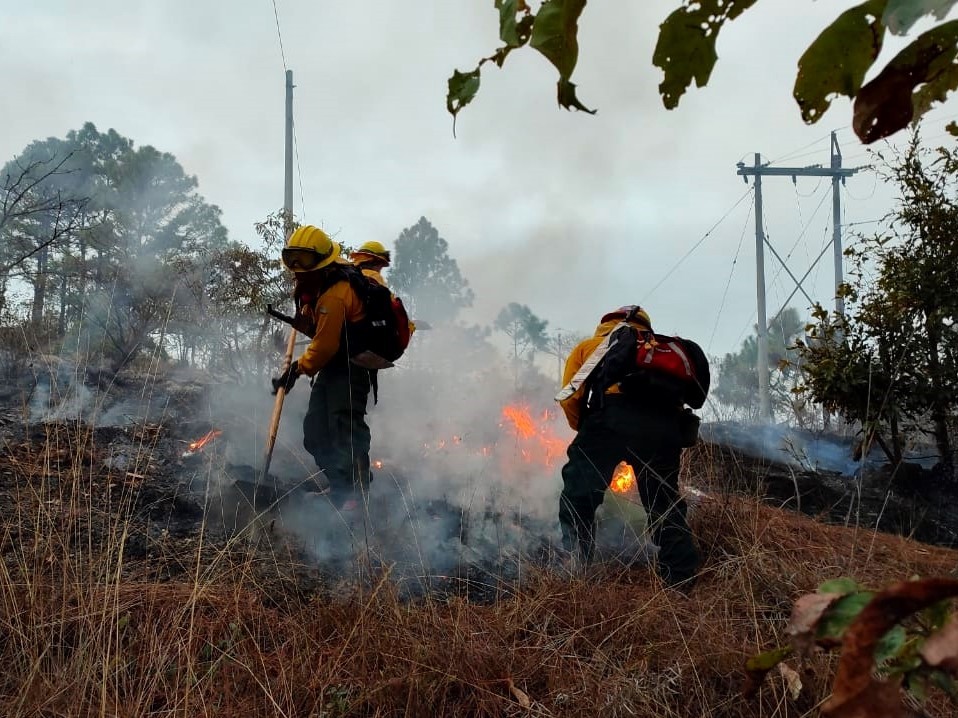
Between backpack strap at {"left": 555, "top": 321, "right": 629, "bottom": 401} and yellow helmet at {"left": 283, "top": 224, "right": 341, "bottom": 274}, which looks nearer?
backpack strap at {"left": 555, "top": 321, "right": 629, "bottom": 401}

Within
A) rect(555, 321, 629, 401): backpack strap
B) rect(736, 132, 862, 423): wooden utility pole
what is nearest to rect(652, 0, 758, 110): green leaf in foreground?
rect(555, 321, 629, 401): backpack strap

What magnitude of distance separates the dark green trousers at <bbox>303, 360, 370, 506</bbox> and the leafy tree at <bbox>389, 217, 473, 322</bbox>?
78.2ft

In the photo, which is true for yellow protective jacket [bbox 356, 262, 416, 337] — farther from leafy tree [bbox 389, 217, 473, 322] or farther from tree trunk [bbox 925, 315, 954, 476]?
leafy tree [bbox 389, 217, 473, 322]

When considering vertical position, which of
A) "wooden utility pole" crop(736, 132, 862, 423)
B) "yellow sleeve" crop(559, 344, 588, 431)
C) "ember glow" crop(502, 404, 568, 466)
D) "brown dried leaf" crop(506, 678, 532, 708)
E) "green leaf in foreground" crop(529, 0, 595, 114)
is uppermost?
"wooden utility pole" crop(736, 132, 862, 423)

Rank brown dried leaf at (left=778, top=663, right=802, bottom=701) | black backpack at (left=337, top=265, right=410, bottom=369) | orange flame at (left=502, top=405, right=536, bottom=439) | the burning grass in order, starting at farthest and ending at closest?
orange flame at (left=502, top=405, right=536, bottom=439) → black backpack at (left=337, top=265, right=410, bottom=369) → the burning grass → brown dried leaf at (left=778, top=663, right=802, bottom=701)

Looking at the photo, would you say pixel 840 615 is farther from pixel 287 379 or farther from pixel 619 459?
pixel 287 379

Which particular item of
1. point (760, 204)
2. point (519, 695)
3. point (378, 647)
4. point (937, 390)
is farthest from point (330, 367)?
point (760, 204)

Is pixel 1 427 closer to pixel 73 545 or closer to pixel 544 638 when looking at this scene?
pixel 73 545

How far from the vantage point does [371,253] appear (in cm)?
519

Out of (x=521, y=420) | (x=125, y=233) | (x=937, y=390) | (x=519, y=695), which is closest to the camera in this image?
(x=519, y=695)

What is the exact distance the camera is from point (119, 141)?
19.4m

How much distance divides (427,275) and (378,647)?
2714cm

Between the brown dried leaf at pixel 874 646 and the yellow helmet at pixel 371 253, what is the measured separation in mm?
4866

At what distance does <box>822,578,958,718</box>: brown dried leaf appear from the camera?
0.55 meters
